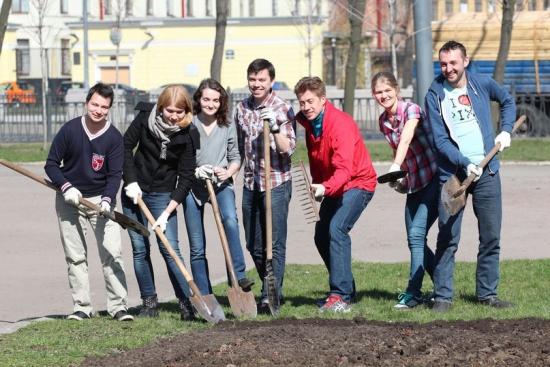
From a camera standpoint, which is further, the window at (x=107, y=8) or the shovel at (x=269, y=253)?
the window at (x=107, y=8)

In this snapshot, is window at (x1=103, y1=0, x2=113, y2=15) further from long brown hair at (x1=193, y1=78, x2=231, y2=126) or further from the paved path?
long brown hair at (x1=193, y1=78, x2=231, y2=126)

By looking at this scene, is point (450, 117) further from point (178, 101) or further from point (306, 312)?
point (178, 101)

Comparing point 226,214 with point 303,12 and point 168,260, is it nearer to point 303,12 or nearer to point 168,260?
point 168,260

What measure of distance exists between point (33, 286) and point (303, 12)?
145 ft

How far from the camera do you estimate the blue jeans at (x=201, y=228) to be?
23.6 ft

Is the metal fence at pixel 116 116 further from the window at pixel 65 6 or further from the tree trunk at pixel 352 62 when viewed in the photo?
the window at pixel 65 6

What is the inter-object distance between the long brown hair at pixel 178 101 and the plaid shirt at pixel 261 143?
1.79 ft

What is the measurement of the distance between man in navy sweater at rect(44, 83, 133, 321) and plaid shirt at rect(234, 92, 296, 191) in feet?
3.04

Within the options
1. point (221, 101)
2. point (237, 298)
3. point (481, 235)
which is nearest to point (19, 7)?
point (221, 101)

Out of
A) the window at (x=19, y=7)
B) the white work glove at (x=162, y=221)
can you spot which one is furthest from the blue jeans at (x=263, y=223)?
the window at (x=19, y=7)

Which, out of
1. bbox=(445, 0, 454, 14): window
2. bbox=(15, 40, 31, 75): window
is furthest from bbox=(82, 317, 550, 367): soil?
bbox=(15, 40, 31, 75): window

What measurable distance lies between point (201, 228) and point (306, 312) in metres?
0.95

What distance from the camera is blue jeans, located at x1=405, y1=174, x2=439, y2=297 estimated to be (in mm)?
7289

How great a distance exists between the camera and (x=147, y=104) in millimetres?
7113
